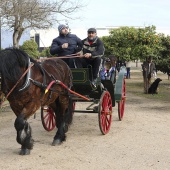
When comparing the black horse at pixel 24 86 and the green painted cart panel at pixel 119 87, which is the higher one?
the black horse at pixel 24 86

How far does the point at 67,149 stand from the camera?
6574mm

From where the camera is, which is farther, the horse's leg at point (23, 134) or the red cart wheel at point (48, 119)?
the red cart wheel at point (48, 119)

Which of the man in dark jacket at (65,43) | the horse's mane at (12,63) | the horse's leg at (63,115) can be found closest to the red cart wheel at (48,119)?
the horse's leg at (63,115)

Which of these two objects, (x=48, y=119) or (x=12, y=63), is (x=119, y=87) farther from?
(x=12, y=63)

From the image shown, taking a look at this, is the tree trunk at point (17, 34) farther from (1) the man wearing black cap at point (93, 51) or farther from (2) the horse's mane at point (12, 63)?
(2) the horse's mane at point (12, 63)

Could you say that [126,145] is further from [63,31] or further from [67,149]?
[63,31]

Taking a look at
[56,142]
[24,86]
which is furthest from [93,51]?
[24,86]

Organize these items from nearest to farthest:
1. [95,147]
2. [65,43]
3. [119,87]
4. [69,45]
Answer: [95,147]
[65,43]
[69,45]
[119,87]

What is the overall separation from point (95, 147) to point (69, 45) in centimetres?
224

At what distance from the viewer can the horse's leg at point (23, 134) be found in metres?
5.81

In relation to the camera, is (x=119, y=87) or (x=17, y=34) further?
(x=17, y=34)

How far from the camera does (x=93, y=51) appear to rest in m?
7.82

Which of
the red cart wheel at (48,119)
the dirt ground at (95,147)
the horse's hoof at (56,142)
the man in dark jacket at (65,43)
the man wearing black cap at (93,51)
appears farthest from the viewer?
the red cart wheel at (48,119)

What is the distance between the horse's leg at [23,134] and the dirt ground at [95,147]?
0.44ft
